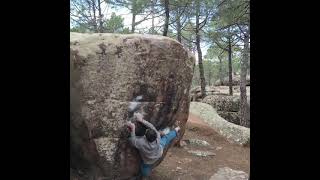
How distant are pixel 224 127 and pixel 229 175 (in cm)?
413

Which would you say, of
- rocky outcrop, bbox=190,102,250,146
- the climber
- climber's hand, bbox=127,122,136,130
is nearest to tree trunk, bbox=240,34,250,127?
rocky outcrop, bbox=190,102,250,146

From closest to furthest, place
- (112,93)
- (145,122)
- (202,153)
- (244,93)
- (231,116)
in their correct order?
(112,93) → (145,122) → (202,153) → (244,93) → (231,116)

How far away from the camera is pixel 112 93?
661 centimetres

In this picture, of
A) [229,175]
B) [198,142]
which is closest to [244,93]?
[198,142]

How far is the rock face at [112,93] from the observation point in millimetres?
6393

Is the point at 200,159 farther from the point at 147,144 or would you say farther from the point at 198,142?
the point at 147,144

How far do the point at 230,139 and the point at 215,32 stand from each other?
7194 millimetres

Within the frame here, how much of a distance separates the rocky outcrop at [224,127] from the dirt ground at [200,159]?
277mm

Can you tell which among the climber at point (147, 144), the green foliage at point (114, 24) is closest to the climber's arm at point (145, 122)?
the climber at point (147, 144)

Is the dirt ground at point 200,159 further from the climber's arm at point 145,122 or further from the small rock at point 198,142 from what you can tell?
the climber's arm at point 145,122
